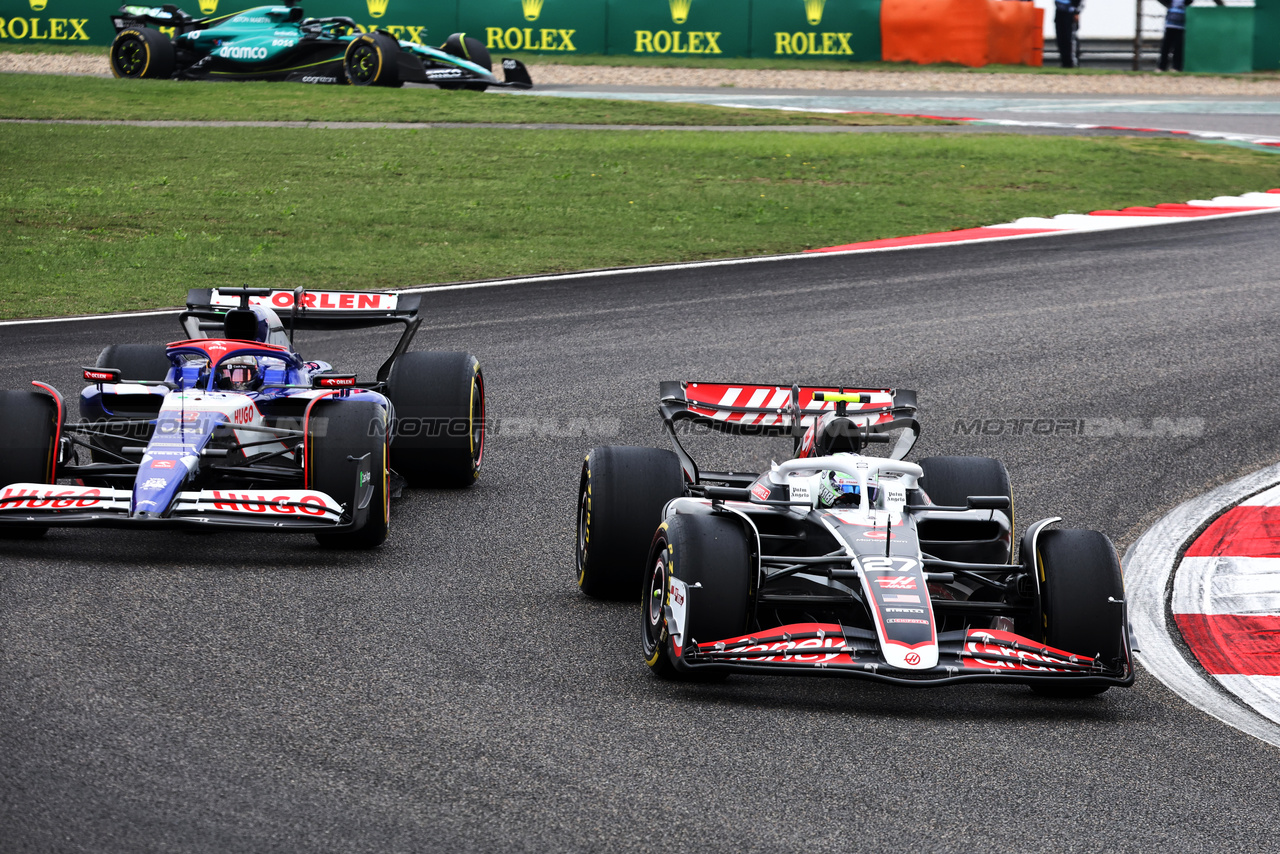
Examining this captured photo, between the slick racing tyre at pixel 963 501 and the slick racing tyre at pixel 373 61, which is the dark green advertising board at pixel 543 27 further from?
the slick racing tyre at pixel 963 501

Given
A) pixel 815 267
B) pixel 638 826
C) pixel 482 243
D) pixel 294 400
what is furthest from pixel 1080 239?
pixel 638 826

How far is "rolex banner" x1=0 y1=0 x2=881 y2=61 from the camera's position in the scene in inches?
1289

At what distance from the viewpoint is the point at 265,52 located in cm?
2734

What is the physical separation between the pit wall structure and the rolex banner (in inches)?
0.8

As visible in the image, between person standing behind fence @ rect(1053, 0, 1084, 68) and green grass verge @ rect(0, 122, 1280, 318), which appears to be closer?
green grass verge @ rect(0, 122, 1280, 318)

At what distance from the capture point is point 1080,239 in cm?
1727

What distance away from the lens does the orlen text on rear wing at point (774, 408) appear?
273 inches

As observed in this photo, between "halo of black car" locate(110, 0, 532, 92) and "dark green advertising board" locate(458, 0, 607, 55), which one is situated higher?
"dark green advertising board" locate(458, 0, 607, 55)

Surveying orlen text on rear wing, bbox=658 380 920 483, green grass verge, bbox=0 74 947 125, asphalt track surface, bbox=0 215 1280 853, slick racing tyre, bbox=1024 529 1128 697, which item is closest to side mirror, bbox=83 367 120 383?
asphalt track surface, bbox=0 215 1280 853

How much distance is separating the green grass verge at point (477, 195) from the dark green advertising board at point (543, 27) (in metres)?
10.7

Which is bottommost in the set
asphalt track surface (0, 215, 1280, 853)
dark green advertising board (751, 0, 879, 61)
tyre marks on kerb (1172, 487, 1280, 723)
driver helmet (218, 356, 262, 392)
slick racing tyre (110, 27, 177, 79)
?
tyre marks on kerb (1172, 487, 1280, 723)

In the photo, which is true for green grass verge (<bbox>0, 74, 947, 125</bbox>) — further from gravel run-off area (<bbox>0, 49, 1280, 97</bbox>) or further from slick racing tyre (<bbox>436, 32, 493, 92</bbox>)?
gravel run-off area (<bbox>0, 49, 1280, 97</bbox>)

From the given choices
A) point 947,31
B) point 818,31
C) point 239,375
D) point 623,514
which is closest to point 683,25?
point 818,31

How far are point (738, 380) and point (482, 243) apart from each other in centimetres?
639
